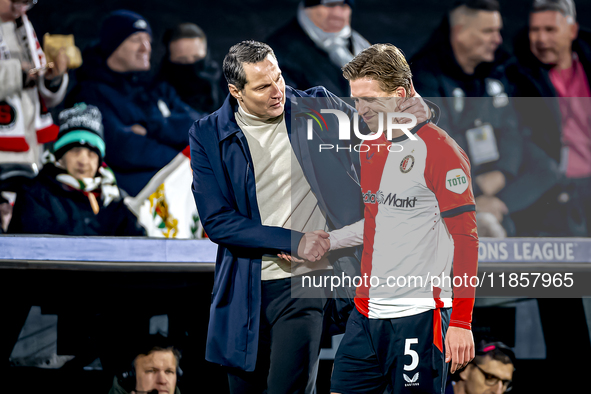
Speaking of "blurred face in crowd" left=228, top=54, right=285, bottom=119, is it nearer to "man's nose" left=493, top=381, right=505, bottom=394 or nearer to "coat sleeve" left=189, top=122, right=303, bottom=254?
"coat sleeve" left=189, top=122, right=303, bottom=254

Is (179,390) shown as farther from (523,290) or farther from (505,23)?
(505,23)

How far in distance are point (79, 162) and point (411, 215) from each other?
8.72ft

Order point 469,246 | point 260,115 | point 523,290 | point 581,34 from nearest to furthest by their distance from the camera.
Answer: point 469,246 → point 260,115 → point 523,290 → point 581,34

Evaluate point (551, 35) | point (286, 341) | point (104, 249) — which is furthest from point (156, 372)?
point (551, 35)

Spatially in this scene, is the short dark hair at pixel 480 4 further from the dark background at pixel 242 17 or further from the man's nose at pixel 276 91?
the man's nose at pixel 276 91

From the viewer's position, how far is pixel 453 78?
370 centimetres

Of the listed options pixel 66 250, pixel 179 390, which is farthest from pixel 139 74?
pixel 179 390

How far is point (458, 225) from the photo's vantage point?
1.62 metres

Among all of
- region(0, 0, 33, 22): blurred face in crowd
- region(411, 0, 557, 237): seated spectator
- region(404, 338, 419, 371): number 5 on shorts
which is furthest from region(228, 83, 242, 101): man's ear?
region(0, 0, 33, 22): blurred face in crowd

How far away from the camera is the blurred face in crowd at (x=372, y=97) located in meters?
1.69

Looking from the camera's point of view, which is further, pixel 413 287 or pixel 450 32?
pixel 450 32

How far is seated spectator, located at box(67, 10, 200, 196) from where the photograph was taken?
372cm

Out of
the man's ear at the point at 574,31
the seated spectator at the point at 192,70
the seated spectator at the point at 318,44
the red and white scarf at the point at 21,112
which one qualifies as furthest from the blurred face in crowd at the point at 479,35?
the red and white scarf at the point at 21,112

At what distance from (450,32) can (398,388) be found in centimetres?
283
